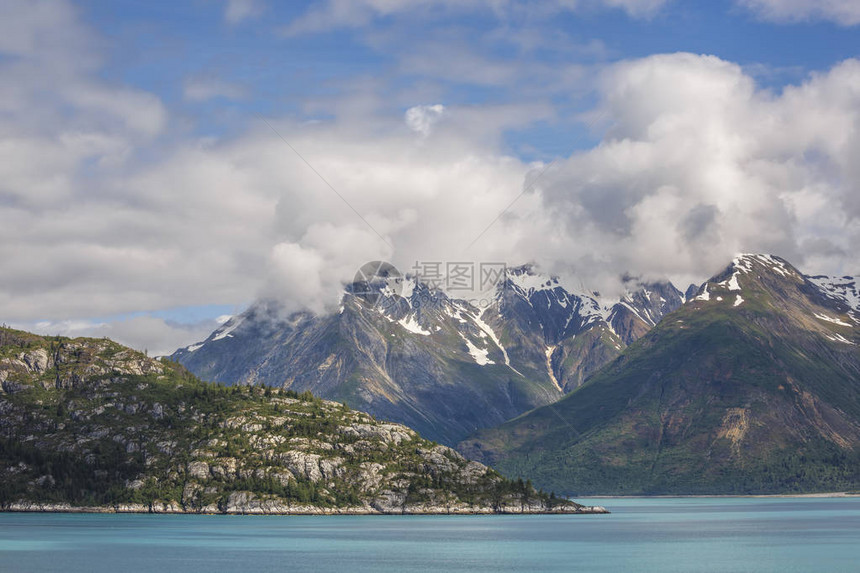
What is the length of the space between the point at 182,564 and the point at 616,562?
277 feet

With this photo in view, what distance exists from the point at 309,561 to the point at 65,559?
47943 millimetres

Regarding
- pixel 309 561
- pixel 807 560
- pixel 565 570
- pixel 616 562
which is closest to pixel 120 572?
pixel 309 561

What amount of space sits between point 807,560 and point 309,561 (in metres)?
99.3

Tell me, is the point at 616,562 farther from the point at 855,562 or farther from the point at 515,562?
the point at 855,562

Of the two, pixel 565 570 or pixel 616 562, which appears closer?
pixel 565 570

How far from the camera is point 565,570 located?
603 ft

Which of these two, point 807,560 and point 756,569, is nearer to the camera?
point 756,569

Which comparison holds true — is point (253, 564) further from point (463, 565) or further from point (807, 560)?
point (807, 560)

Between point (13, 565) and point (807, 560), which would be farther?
point (807, 560)

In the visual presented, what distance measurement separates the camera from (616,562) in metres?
198

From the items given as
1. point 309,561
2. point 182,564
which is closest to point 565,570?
point 309,561

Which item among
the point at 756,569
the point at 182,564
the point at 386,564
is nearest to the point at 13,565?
the point at 182,564

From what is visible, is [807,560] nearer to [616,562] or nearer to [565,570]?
[616,562]

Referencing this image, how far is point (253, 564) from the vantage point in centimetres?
19162
